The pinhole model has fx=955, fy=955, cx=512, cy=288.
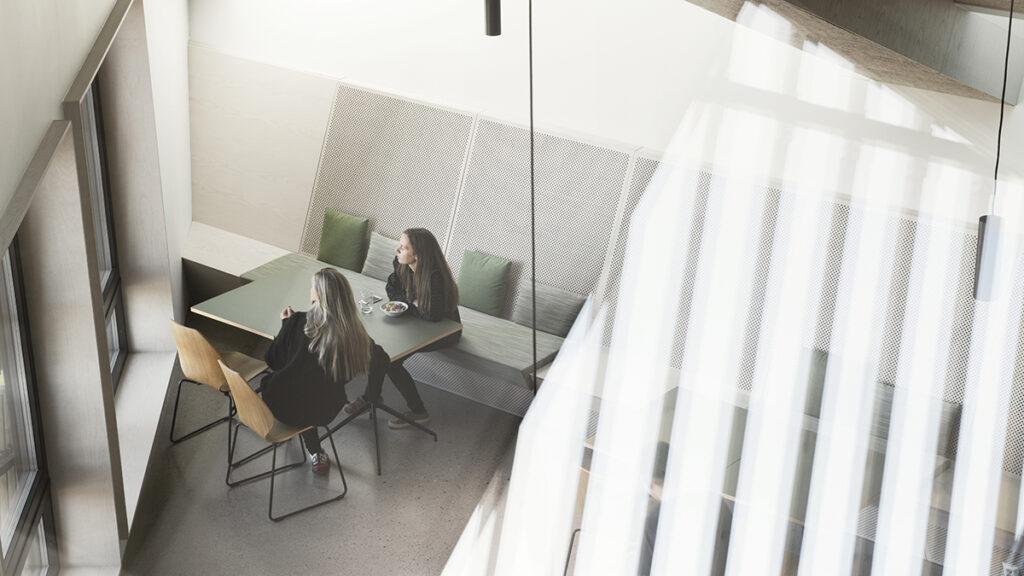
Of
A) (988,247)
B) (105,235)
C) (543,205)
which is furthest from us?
(105,235)

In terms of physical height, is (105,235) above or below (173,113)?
below

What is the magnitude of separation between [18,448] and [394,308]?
126 cm

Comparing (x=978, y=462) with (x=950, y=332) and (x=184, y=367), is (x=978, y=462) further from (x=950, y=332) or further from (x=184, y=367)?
(x=184, y=367)

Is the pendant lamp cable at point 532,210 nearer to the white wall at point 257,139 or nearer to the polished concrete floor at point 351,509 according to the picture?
the polished concrete floor at point 351,509

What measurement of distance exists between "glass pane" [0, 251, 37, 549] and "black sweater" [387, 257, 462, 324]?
117 cm

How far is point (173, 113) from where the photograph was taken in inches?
139

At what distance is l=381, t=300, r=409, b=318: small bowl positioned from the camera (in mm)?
3309

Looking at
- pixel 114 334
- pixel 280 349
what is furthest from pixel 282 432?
pixel 114 334

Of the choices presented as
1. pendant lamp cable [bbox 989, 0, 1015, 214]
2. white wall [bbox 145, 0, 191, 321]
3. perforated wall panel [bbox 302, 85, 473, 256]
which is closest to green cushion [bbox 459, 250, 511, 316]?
perforated wall panel [bbox 302, 85, 473, 256]

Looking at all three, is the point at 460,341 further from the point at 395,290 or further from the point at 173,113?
the point at 173,113

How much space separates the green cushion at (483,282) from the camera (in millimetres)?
3191

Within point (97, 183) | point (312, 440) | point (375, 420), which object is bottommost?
point (312, 440)

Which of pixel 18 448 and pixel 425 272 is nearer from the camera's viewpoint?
pixel 18 448

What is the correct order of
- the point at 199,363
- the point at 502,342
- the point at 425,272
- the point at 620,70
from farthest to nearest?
the point at 199,363
the point at 425,272
the point at 502,342
the point at 620,70
